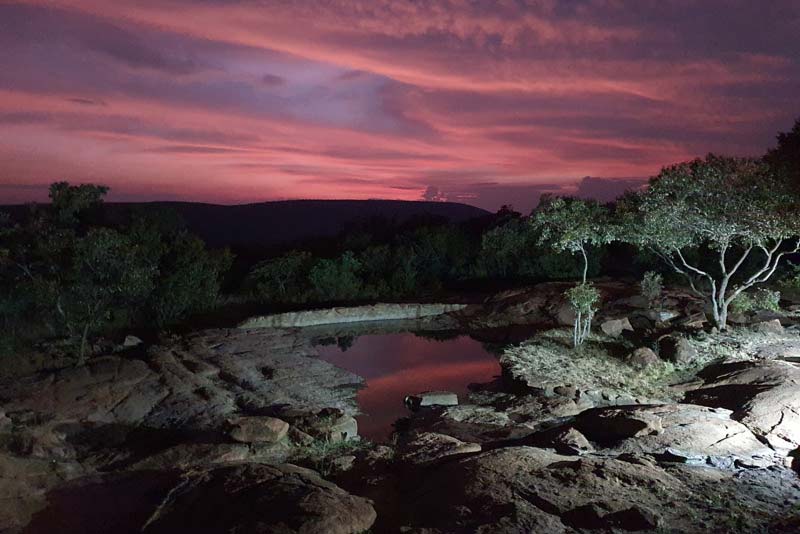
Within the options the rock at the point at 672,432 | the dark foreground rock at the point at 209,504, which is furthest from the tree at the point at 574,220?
the dark foreground rock at the point at 209,504

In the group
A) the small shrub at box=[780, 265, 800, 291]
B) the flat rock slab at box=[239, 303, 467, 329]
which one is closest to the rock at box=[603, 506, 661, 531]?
the small shrub at box=[780, 265, 800, 291]

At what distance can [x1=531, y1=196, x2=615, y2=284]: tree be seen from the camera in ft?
43.1

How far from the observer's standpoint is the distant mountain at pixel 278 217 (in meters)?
69.1

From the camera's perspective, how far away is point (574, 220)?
43.6 ft

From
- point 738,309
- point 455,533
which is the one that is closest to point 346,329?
point 738,309

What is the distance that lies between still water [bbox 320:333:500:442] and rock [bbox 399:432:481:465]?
1.35m

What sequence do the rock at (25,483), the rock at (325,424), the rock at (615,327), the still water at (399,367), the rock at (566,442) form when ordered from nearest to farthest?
1. the rock at (25,483)
2. the rock at (566,442)
3. the rock at (325,424)
4. the still water at (399,367)
5. the rock at (615,327)

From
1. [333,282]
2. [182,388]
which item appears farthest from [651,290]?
[182,388]

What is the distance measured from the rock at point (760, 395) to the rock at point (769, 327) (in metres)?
3.24

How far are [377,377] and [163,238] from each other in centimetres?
1109

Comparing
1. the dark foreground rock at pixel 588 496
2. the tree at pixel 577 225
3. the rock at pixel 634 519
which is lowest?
the dark foreground rock at pixel 588 496

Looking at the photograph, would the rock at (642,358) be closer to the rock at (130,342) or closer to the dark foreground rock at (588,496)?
the dark foreground rock at (588,496)

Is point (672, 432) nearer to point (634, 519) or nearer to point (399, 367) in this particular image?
point (634, 519)

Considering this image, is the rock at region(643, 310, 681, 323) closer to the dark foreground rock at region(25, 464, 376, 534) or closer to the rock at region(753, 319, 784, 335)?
the rock at region(753, 319, 784, 335)
